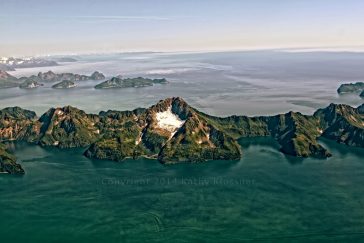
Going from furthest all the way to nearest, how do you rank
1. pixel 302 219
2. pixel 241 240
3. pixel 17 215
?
1. pixel 17 215
2. pixel 302 219
3. pixel 241 240

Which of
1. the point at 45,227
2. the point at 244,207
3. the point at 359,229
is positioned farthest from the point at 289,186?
the point at 45,227

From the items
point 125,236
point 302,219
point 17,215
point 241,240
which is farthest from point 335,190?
point 17,215

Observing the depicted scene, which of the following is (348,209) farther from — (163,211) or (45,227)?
(45,227)

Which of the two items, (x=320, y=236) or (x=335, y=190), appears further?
(x=335, y=190)

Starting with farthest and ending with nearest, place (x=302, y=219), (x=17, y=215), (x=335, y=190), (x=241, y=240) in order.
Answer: (x=335, y=190), (x=17, y=215), (x=302, y=219), (x=241, y=240)

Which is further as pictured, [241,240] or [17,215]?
[17,215]

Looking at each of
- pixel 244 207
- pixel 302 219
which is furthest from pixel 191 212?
→ pixel 302 219

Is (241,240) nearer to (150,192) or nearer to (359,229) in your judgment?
(359,229)

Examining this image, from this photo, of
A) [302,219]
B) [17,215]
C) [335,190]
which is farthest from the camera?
[335,190]

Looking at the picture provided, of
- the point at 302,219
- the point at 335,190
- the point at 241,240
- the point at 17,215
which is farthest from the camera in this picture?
the point at 335,190
